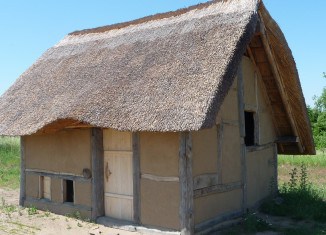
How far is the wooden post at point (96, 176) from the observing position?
26.9 ft

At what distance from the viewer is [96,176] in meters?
8.20

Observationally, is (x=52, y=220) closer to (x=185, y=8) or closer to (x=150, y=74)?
(x=150, y=74)

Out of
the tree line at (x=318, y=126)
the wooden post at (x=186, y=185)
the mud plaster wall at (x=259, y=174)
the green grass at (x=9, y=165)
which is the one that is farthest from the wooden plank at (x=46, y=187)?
the tree line at (x=318, y=126)

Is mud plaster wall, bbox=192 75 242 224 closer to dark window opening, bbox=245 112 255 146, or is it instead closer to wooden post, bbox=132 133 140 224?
wooden post, bbox=132 133 140 224

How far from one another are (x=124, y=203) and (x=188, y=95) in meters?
2.80

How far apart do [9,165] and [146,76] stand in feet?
40.1

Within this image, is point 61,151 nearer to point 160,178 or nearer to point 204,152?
point 160,178

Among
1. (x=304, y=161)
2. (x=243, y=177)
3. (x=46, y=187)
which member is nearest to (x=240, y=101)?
(x=243, y=177)

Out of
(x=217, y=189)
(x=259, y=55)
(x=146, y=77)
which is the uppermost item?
(x=259, y=55)

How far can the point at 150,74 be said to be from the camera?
24.7ft

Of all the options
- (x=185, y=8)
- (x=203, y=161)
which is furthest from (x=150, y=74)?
(x=185, y=8)

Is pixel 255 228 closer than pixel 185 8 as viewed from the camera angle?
Yes

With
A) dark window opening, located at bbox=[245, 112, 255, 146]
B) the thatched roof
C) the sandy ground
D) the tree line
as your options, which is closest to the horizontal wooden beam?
dark window opening, located at bbox=[245, 112, 255, 146]

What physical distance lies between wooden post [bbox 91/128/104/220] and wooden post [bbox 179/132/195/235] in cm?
227
